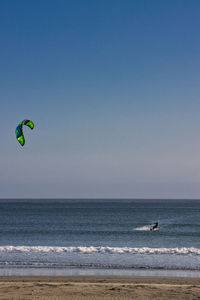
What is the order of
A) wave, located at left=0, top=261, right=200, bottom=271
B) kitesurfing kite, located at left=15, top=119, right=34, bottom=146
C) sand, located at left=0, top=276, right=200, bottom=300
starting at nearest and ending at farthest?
sand, located at left=0, top=276, right=200, bottom=300, kitesurfing kite, located at left=15, top=119, right=34, bottom=146, wave, located at left=0, top=261, right=200, bottom=271

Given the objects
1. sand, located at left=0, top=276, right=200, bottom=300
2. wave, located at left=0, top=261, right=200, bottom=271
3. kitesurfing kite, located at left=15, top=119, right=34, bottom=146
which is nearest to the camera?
sand, located at left=0, top=276, right=200, bottom=300

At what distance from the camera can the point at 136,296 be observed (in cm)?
1208

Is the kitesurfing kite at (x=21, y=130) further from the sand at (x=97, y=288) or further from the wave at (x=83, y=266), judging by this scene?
the wave at (x=83, y=266)

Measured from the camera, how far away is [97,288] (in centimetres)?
1302

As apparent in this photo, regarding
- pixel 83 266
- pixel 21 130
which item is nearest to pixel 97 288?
pixel 83 266

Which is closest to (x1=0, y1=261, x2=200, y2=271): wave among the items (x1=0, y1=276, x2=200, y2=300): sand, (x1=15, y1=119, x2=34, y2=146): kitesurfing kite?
(x1=0, y1=276, x2=200, y2=300): sand

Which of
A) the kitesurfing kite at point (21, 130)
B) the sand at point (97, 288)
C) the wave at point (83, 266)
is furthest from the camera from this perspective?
the wave at point (83, 266)

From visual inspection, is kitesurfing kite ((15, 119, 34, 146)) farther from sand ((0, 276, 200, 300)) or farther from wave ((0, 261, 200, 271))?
wave ((0, 261, 200, 271))

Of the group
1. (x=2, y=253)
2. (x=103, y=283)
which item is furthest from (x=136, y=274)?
(x=2, y=253)

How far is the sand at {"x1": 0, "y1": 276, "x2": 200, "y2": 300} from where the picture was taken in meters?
12.0

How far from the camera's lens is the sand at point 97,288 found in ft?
39.5

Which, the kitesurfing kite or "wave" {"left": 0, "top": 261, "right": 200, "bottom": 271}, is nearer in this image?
the kitesurfing kite

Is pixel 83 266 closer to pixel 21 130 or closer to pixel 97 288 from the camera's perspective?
pixel 97 288

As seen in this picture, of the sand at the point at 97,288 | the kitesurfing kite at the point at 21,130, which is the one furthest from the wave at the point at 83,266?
the kitesurfing kite at the point at 21,130
